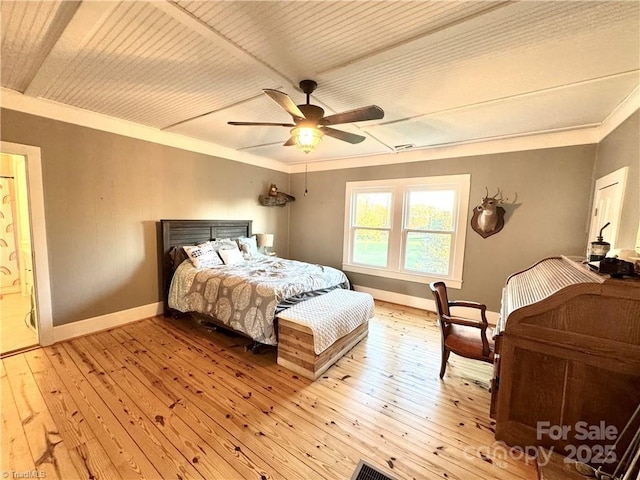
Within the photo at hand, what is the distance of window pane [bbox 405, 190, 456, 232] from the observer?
413 centimetres

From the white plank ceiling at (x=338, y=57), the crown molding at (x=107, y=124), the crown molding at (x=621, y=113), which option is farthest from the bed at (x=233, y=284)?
the crown molding at (x=621, y=113)

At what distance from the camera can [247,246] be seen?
455 centimetres

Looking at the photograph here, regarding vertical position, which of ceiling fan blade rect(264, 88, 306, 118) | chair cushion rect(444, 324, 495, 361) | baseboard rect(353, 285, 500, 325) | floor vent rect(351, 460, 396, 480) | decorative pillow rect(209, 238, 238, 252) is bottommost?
floor vent rect(351, 460, 396, 480)

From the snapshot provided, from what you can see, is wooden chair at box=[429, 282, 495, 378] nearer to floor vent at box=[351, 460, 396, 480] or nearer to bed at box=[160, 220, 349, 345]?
floor vent at box=[351, 460, 396, 480]

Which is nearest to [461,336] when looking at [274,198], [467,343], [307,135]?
[467,343]

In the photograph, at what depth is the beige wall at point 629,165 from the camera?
6.81 feet

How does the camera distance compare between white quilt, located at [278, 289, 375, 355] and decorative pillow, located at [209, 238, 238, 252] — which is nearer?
white quilt, located at [278, 289, 375, 355]

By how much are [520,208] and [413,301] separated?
6.83 ft

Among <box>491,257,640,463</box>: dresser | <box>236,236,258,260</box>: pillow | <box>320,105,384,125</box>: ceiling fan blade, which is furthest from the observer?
<box>236,236,258,260</box>: pillow

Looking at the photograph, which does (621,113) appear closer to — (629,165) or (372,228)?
(629,165)

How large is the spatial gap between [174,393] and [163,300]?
2079mm

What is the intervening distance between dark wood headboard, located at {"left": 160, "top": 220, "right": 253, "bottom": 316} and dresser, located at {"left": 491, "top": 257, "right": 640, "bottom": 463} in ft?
13.3

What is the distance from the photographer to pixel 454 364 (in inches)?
111

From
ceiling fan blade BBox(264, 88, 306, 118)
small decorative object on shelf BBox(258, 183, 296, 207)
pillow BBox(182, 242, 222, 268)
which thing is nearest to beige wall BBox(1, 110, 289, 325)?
pillow BBox(182, 242, 222, 268)
